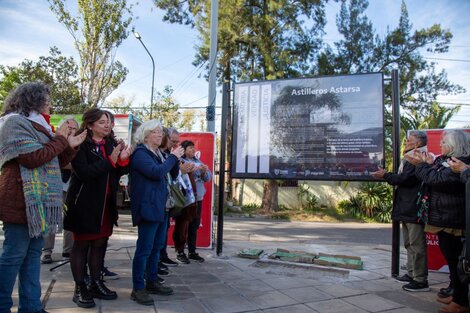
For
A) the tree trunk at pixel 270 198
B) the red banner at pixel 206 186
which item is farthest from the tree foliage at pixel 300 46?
the red banner at pixel 206 186

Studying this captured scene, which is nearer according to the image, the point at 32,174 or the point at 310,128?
the point at 32,174

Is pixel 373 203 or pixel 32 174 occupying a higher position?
pixel 32 174

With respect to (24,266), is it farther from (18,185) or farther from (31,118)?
(31,118)

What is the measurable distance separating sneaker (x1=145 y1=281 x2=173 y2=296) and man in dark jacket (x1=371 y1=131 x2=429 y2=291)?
2.71 m

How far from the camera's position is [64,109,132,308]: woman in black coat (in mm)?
3164

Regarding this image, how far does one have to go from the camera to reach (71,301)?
3.32 m

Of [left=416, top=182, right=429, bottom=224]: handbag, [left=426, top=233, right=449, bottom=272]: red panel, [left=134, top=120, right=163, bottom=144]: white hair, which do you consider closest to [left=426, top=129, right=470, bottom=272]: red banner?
[left=426, top=233, right=449, bottom=272]: red panel

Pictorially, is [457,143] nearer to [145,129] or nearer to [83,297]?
[145,129]

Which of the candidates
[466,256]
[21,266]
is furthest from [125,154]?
[466,256]

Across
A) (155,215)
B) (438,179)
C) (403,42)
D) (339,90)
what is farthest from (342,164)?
(403,42)

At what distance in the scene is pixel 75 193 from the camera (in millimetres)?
3262

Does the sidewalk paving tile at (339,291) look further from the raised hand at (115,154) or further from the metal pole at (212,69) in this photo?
the metal pole at (212,69)

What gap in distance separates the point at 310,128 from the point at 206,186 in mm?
2231

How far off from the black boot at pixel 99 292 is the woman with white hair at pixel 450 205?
3.18 meters
